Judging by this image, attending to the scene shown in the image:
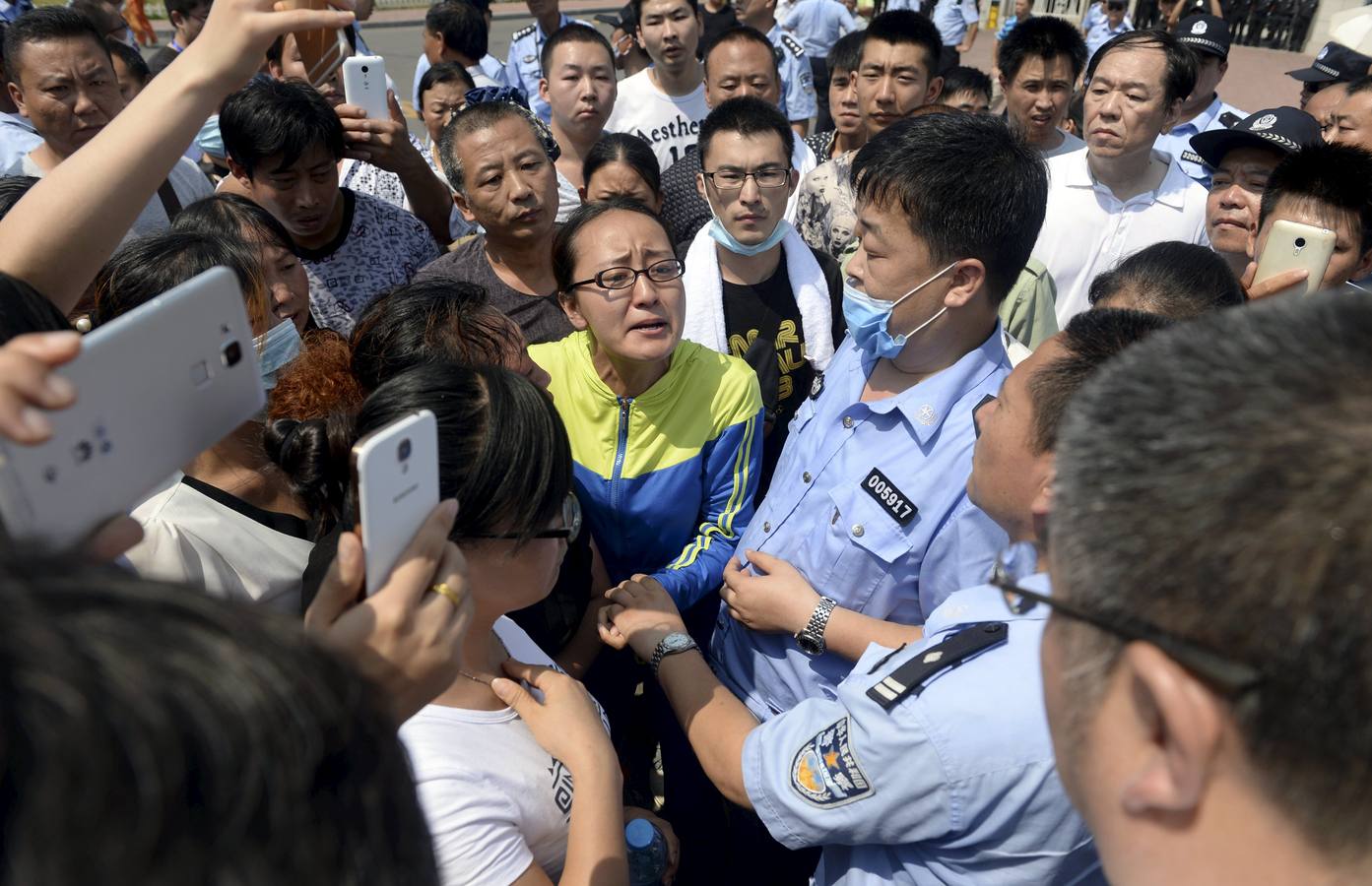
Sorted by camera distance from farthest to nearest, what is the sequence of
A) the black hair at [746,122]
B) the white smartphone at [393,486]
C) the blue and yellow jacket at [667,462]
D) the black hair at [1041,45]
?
the black hair at [1041,45], the black hair at [746,122], the blue and yellow jacket at [667,462], the white smartphone at [393,486]

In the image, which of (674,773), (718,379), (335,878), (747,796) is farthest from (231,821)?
(718,379)

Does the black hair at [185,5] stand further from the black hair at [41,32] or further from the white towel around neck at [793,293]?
the white towel around neck at [793,293]

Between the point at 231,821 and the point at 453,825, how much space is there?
90 centimetres

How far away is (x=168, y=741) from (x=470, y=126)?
3248 millimetres

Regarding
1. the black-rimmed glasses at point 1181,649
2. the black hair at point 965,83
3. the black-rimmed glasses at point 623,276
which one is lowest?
the black-rimmed glasses at point 623,276

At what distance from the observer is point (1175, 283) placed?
8.34ft

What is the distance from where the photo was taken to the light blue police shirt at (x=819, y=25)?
932 centimetres

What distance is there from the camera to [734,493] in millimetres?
2783

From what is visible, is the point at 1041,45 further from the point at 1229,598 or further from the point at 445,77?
the point at 1229,598

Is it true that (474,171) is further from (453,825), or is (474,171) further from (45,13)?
(453,825)

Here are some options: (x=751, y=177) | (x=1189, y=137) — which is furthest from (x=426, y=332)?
(x=1189, y=137)

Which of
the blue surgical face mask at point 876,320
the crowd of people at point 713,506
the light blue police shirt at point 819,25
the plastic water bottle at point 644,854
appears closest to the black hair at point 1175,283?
the crowd of people at point 713,506

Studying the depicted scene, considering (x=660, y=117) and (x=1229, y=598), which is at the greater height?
(x=1229, y=598)

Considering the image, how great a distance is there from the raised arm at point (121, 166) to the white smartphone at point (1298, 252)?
2683 millimetres
